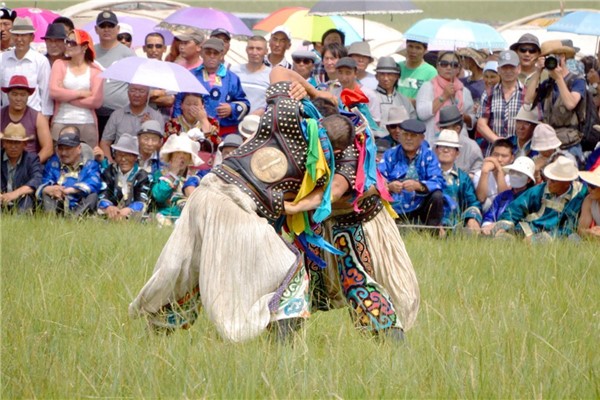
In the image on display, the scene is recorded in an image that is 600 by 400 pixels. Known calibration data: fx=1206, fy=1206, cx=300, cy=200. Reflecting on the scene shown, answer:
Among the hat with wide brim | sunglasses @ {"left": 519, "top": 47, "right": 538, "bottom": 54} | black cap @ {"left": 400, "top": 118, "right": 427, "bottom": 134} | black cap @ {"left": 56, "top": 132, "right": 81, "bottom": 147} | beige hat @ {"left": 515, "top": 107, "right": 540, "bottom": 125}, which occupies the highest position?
the hat with wide brim

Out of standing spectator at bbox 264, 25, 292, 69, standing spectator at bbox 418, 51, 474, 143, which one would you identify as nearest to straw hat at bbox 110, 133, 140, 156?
standing spectator at bbox 264, 25, 292, 69

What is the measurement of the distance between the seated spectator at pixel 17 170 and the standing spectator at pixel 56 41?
3.57 ft

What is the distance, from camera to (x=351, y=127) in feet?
17.3

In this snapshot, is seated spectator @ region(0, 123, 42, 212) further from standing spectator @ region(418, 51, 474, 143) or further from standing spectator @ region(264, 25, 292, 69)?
standing spectator @ region(418, 51, 474, 143)

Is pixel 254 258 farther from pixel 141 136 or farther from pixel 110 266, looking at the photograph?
pixel 141 136

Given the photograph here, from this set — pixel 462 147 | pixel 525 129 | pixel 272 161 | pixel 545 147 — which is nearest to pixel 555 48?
pixel 525 129

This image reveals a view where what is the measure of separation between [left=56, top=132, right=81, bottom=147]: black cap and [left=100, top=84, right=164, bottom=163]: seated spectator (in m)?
0.38

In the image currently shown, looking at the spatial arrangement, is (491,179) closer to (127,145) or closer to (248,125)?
(248,125)

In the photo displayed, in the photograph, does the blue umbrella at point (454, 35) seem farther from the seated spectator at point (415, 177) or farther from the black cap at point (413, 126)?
the seated spectator at point (415, 177)

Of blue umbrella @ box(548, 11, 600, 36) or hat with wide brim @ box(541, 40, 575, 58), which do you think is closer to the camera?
hat with wide brim @ box(541, 40, 575, 58)

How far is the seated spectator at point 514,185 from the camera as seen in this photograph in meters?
9.34

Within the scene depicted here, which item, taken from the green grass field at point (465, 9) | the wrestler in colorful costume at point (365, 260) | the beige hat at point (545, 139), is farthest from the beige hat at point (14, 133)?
the green grass field at point (465, 9)

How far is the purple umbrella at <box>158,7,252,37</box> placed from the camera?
12.1m

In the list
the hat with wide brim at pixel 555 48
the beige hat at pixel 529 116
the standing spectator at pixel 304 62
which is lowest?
the beige hat at pixel 529 116
